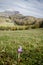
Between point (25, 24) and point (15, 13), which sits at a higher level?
point (15, 13)

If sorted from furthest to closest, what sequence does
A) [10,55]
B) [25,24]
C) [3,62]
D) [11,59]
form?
1. [25,24]
2. [10,55]
3. [11,59]
4. [3,62]

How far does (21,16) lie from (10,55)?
20.9 m

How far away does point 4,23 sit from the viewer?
2505 centimetres

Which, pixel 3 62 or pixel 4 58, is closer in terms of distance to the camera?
pixel 3 62

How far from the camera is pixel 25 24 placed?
26.9 metres

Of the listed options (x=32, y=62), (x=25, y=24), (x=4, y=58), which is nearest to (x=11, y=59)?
(x=4, y=58)

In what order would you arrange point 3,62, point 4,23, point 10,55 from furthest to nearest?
point 4,23, point 10,55, point 3,62

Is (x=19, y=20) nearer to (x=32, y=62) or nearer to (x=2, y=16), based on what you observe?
(x=2, y=16)

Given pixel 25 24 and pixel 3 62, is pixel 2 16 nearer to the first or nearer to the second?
pixel 25 24

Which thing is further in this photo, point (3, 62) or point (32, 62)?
point (32, 62)

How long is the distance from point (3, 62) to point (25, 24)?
67.1 feet

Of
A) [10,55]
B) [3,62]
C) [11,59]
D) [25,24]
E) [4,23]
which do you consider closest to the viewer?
[3,62]

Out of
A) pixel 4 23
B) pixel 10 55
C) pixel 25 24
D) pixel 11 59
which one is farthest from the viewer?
pixel 25 24

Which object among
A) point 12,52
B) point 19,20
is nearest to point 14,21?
point 19,20
